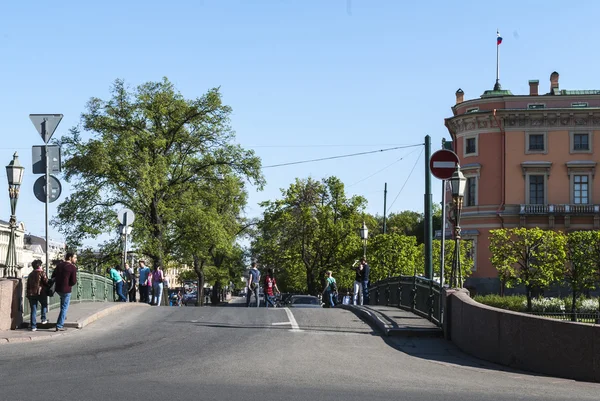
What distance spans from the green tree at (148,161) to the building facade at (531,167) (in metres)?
24.9

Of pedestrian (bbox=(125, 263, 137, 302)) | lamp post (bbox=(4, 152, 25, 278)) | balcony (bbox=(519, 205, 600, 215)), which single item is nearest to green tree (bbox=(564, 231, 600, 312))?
balcony (bbox=(519, 205, 600, 215))

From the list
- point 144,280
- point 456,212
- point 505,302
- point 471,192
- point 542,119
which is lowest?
point 505,302

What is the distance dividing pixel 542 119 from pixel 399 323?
188 ft

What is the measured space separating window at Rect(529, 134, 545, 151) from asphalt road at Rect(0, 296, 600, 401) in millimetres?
57100

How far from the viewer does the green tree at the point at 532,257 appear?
58.8m

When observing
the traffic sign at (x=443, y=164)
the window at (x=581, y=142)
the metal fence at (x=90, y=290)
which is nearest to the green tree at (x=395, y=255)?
the window at (x=581, y=142)

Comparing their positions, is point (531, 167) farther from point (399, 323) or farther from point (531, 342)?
point (531, 342)

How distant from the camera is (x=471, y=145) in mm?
74688

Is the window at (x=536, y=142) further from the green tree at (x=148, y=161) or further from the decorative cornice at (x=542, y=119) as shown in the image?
the green tree at (x=148, y=161)

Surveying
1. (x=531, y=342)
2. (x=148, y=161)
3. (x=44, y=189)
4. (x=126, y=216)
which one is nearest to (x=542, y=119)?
(x=148, y=161)

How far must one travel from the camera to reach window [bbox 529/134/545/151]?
7281cm

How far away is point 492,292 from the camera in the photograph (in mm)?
72438

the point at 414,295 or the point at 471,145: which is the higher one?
the point at 471,145

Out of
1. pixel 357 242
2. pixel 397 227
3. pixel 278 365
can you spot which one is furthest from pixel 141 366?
pixel 397 227
